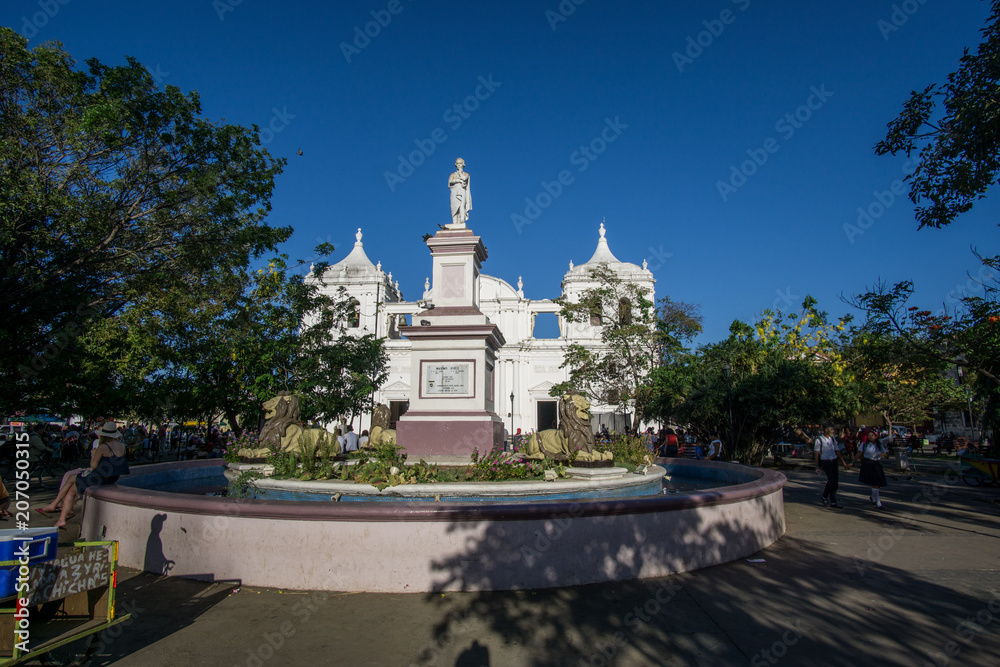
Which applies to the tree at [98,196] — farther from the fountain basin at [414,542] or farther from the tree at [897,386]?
the tree at [897,386]

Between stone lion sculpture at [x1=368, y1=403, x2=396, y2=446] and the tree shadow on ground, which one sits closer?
the tree shadow on ground

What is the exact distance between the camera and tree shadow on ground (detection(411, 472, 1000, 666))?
4.14 meters

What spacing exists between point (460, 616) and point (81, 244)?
10827 millimetres

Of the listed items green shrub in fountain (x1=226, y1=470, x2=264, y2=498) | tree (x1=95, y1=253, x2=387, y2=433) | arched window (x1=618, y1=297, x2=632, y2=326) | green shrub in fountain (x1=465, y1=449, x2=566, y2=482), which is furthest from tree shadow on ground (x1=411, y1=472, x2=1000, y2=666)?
arched window (x1=618, y1=297, x2=632, y2=326)

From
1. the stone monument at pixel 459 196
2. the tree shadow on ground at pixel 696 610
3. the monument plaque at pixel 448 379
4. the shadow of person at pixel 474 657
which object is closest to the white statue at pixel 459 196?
the stone monument at pixel 459 196

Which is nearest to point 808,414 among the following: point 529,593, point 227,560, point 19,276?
point 529,593

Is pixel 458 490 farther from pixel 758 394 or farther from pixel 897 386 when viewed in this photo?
pixel 897 386

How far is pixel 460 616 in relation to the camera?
189 inches

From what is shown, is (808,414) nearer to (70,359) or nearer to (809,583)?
(809,583)

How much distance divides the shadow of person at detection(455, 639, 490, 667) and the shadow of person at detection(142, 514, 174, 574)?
3752mm

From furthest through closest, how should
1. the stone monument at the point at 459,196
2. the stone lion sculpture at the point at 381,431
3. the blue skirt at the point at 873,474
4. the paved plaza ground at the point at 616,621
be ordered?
the stone monument at the point at 459,196, the blue skirt at the point at 873,474, the stone lion sculpture at the point at 381,431, the paved plaza ground at the point at 616,621

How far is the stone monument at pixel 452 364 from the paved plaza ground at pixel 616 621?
5237 mm

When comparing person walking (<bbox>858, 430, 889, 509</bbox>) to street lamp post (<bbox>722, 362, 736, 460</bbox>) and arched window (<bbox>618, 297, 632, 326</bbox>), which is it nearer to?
street lamp post (<bbox>722, 362, 736, 460</bbox>)

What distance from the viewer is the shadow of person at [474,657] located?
3.96 meters
